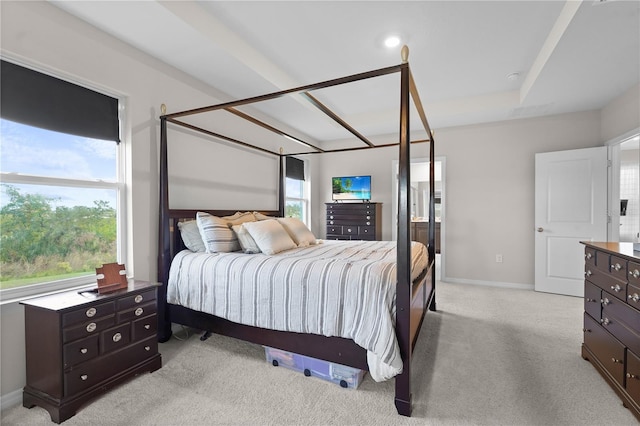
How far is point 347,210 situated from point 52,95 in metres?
3.90

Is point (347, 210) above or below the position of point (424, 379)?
above

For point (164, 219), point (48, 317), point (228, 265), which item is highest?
point (164, 219)

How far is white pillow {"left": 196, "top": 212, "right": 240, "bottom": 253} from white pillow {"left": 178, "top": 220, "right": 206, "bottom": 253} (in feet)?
0.18

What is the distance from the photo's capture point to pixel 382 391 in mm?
1876

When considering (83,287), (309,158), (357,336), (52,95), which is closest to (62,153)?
(52,95)

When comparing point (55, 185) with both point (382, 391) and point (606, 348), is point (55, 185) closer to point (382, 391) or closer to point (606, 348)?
point (382, 391)

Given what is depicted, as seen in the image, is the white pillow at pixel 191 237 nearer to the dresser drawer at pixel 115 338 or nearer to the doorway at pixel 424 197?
the dresser drawer at pixel 115 338

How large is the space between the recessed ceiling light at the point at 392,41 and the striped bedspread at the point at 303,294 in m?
1.90

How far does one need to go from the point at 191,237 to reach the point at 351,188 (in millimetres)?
3283

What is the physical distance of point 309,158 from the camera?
5.41 m

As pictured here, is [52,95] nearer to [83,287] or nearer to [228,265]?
[83,287]

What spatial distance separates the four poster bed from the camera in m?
1.67

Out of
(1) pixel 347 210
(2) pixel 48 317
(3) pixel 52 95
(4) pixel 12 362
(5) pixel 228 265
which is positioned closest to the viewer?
(2) pixel 48 317

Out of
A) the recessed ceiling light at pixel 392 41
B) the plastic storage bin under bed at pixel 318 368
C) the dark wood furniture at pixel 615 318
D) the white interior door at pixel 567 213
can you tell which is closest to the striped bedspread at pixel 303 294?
the plastic storage bin under bed at pixel 318 368
